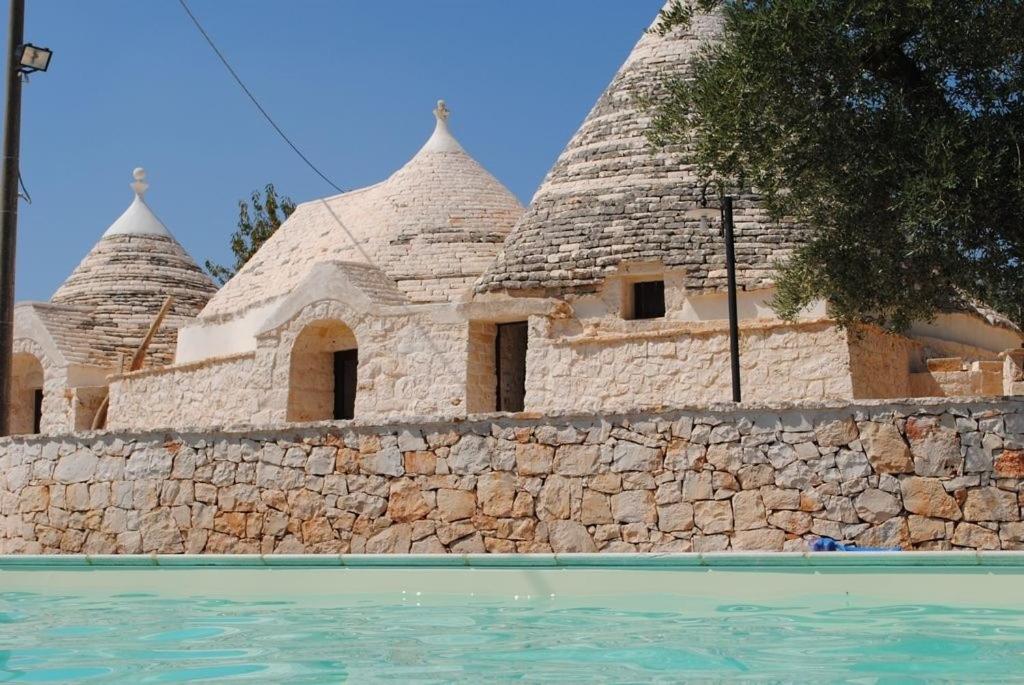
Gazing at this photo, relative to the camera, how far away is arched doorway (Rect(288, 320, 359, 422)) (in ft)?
57.9

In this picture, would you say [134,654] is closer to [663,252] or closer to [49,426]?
[663,252]

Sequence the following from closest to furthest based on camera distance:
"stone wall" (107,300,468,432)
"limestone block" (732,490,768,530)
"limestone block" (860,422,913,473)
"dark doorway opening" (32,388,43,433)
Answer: "limestone block" (860,422,913,473) < "limestone block" (732,490,768,530) < "stone wall" (107,300,468,432) < "dark doorway opening" (32,388,43,433)

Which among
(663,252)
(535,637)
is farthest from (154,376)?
(535,637)

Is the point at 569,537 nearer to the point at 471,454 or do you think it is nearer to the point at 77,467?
the point at 471,454

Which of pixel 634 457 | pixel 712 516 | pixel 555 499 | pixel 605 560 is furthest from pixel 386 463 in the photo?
pixel 605 560

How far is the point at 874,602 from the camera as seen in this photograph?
6.42m

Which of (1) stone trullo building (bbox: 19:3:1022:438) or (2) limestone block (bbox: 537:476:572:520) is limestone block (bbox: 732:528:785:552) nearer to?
(2) limestone block (bbox: 537:476:572:520)

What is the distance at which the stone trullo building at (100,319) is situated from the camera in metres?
21.6

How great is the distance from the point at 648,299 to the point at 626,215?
1.15m

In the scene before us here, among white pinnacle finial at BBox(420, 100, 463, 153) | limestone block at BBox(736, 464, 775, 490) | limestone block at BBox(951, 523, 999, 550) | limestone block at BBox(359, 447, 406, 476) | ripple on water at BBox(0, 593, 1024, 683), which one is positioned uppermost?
white pinnacle finial at BBox(420, 100, 463, 153)

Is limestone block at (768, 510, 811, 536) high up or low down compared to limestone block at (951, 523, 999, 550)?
up

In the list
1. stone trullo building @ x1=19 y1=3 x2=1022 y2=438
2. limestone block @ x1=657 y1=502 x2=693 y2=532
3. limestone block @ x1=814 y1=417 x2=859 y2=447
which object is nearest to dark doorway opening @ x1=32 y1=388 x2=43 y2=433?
stone trullo building @ x1=19 y1=3 x2=1022 y2=438

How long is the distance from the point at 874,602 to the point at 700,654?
1.80m

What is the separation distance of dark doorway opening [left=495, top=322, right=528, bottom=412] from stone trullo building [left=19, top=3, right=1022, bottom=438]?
0.09ft
